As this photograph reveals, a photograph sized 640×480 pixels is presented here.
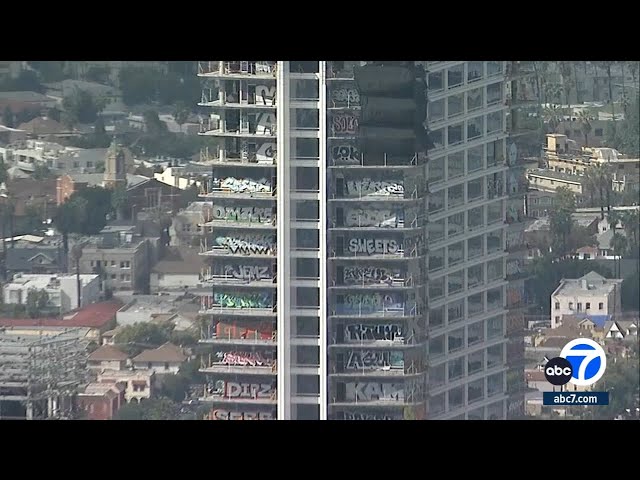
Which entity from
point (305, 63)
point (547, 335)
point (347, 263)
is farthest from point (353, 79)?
point (547, 335)

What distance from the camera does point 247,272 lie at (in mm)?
7141

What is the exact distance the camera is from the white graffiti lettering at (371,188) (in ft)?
23.1

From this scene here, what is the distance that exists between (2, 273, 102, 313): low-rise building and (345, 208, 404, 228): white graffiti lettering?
85 cm

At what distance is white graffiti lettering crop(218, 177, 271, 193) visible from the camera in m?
7.01

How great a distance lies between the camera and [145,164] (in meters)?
6.88

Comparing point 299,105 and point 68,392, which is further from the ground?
point 299,105

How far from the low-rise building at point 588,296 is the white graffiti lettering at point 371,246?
57cm

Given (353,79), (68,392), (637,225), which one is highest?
(353,79)

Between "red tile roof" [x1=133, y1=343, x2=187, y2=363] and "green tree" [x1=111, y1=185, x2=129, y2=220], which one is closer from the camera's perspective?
"green tree" [x1=111, y1=185, x2=129, y2=220]

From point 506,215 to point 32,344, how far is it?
163 centimetres

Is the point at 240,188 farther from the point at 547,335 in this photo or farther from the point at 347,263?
the point at 547,335

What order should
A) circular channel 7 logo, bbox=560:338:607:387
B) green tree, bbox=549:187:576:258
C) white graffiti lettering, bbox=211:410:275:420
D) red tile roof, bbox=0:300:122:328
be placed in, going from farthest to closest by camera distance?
white graffiti lettering, bbox=211:410:275:420
green tree, bbox=549:187:576:258
red tile roof, bbox=0:300:122:328
circular channel 7 logo, bbox=560:338:607:387

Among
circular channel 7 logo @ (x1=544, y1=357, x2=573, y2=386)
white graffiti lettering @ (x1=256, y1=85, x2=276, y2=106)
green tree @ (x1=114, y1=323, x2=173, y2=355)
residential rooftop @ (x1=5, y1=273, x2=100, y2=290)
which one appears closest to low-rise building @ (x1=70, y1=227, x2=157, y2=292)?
residential rooftop @ (x1=5, y1=273, x2=100, y2=290)

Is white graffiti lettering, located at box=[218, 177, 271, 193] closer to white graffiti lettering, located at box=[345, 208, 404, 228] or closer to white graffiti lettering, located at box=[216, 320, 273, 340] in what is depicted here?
white graffiti lettering, located at box=[345, 208, 404, 228]
